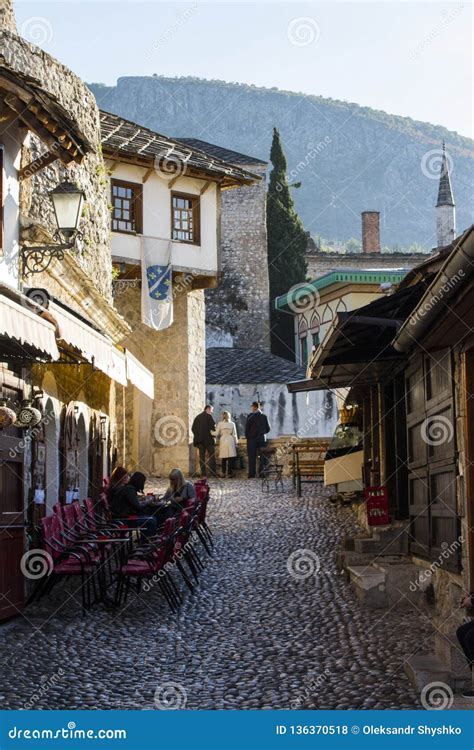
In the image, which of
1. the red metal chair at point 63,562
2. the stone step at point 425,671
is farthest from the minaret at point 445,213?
the stone step at point 425,671

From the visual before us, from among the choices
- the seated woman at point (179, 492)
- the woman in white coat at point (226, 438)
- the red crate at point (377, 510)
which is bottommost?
the red crate at point (377, 510)

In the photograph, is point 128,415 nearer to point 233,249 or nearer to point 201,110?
point 233,249

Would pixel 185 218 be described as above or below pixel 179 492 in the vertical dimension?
above

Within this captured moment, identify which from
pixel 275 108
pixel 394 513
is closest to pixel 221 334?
pixel 394 513

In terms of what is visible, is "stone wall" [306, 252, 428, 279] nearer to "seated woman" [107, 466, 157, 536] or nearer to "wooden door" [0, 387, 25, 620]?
"seated woman" [107, 466, 157, 536]

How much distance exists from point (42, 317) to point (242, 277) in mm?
34328

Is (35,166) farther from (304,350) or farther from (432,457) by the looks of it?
(304,350)

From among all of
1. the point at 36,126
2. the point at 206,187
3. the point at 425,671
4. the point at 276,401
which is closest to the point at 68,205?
the point at 36,126

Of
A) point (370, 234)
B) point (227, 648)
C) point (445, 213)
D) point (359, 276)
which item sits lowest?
point (227, 648)

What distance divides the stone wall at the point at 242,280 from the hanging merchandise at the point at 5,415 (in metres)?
34.1

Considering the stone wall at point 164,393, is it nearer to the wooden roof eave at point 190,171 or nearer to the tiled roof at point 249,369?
the wooden roof eave at point 190,171

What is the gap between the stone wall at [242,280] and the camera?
4434 centimetres

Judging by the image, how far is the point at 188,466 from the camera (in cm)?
2836

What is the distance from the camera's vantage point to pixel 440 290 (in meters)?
6.77
